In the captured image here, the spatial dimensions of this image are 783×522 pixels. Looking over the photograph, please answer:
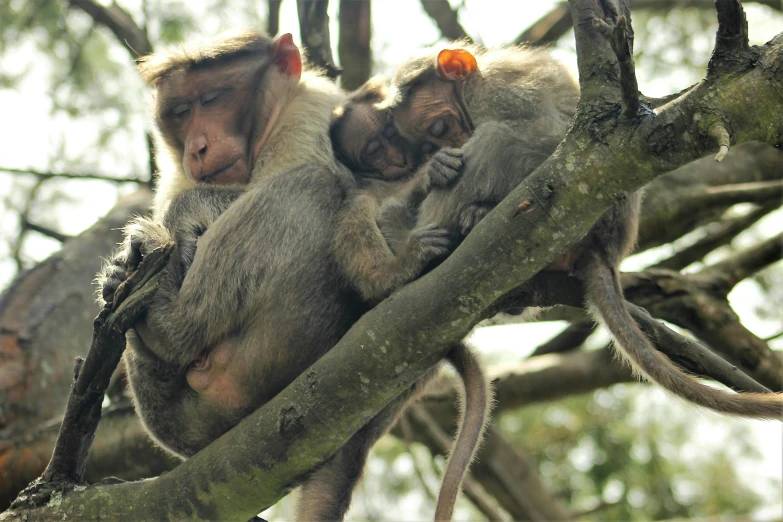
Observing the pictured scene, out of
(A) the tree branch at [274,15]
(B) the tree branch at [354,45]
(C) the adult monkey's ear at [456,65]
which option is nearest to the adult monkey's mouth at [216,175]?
(C) the adult monkey's ear at [456,65]

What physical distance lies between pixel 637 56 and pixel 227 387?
6381mm

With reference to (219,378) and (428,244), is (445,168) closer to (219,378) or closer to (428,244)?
(428,244)

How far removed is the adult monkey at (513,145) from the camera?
3955mm

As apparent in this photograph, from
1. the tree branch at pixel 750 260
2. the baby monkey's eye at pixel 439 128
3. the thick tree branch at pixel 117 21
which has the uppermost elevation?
the thick tree branch at pixel 117 21

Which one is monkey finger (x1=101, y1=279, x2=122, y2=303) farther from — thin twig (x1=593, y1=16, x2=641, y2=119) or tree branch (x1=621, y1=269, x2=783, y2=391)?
tree branch (x1=621, y1=269, x2=783, y2=391)

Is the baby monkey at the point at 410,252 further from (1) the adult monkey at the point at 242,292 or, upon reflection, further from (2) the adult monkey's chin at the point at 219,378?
(2) the adult monkey's chin at the point at 219,378

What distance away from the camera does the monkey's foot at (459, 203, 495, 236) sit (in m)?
4.30

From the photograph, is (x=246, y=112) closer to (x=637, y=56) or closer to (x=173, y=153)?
(x=173, y=153)

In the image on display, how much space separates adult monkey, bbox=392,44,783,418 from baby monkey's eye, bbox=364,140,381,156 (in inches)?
7.5

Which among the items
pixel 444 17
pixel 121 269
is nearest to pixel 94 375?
pixel 121 269

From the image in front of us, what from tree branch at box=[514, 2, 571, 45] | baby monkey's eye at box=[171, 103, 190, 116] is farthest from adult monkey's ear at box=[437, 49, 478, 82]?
tree branch at box=[514, 2, 571, 45]

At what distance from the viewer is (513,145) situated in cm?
440

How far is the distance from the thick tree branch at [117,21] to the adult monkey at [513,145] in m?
4.25

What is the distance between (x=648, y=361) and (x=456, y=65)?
7.56ft
